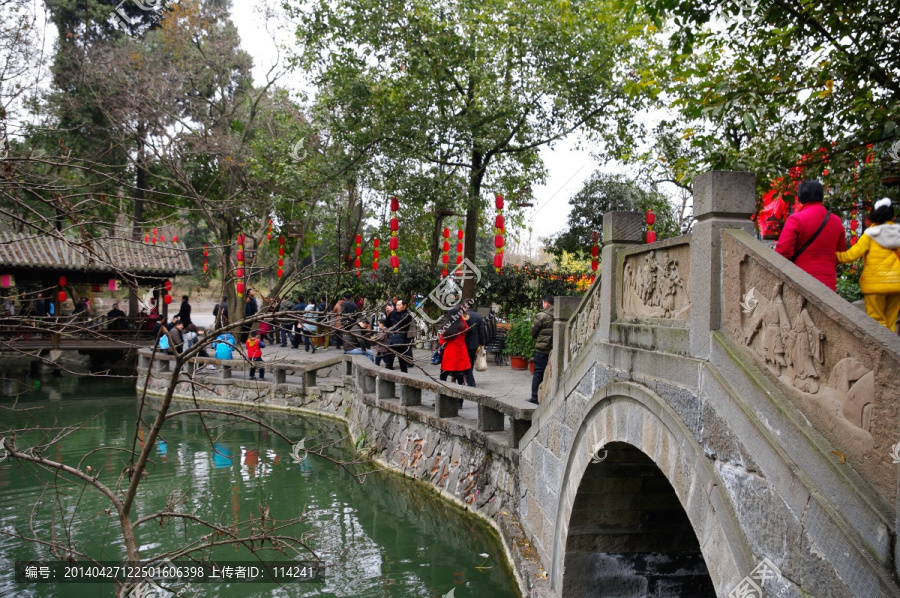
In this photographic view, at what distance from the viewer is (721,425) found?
3449 millimetres

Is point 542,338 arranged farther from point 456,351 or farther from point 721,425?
point 721,425

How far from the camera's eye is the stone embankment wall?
7750 millimetres

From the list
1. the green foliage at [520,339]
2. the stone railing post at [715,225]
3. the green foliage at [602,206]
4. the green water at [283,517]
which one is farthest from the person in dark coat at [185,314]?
the stone railing post at [715,225]

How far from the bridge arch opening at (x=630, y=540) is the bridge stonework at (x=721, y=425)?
0.01m

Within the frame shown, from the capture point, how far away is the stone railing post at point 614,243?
5.18 meters

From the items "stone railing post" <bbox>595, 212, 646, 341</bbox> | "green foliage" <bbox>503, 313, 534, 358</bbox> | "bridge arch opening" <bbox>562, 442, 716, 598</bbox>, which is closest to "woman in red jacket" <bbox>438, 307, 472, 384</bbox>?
"green foliage" <bbox>503, 313, 534, 358</bbox>

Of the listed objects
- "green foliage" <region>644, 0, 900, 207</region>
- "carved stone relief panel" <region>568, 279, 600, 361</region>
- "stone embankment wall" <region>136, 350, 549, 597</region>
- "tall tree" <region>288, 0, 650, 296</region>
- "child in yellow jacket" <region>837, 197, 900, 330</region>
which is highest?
"tall tree" <region>288, 0, 650, 296</region>

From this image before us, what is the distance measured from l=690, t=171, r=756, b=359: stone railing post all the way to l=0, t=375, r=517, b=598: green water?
9.94 feet

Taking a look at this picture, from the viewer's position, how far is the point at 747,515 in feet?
10.3

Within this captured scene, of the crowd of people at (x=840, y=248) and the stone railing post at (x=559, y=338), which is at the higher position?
the crowd of people at (x=840, y=248)

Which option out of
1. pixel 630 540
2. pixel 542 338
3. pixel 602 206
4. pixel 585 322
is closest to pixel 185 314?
pixel 602 206

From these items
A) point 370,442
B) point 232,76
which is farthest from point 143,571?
point 232,76

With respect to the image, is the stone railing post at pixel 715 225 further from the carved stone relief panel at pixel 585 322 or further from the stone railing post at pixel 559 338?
the stone railing post at pixel 559 338

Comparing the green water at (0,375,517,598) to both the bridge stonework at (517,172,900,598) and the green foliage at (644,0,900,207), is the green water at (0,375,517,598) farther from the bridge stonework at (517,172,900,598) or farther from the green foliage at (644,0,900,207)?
the green foliage at (644,0,900,207)
